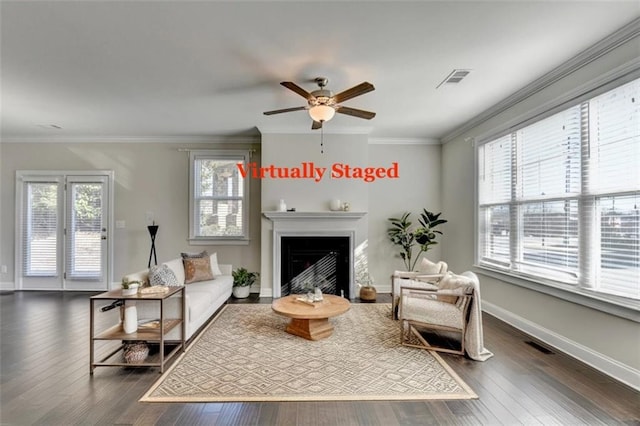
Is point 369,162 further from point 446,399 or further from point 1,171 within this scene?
point 1,171

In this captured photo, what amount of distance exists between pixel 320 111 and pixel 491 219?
2983mm

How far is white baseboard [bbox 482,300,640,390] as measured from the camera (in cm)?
235

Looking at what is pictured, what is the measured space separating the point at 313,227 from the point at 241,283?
1539 mm

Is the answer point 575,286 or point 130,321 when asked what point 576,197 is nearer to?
point 575,286

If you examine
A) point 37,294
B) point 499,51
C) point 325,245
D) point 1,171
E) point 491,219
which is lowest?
point 37,294

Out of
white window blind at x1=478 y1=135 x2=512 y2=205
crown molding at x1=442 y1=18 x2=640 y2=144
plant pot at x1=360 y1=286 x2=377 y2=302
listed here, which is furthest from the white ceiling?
plant pot at x1=360 y1=286 x2=377 y2=302

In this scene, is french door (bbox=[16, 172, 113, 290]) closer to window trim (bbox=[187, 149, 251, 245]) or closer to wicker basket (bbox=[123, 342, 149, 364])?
window trim (bbox=[187, 149, 251, 245])

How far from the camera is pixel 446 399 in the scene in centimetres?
219

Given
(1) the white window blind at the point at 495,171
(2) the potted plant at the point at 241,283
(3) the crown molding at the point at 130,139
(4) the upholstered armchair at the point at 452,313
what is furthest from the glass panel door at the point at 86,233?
(1) the white window blind at the point at 495,171

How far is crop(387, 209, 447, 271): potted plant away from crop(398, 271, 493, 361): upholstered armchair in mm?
2049

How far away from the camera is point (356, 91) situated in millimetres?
2867

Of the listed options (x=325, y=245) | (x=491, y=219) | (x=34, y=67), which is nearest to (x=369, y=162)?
(x=325, y=245)

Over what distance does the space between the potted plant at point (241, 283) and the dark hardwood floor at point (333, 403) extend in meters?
2.22

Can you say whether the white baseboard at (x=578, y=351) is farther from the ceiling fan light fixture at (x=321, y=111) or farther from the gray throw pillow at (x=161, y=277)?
the gray throw pillow at (x=161, y=277)
